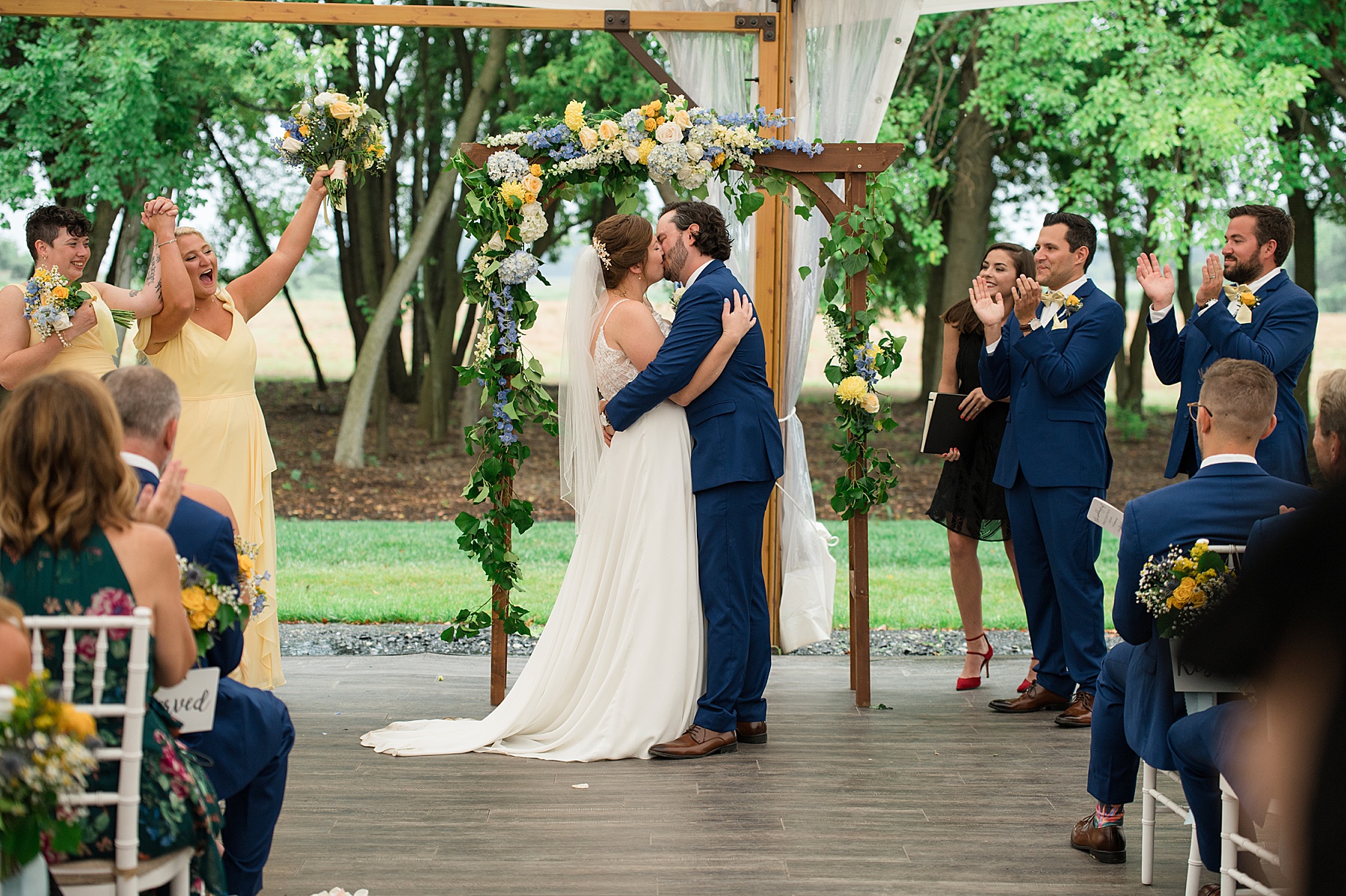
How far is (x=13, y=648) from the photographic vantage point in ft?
6.41

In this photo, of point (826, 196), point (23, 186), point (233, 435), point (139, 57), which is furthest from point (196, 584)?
point (23, 186)

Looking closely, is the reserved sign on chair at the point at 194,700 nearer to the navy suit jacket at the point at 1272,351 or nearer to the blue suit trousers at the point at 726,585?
the blue suit trousers at the point at 726,585

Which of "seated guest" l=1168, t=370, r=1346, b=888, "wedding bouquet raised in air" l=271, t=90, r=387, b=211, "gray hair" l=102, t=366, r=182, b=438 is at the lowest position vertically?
"seated guest" l=1168, t=370, r=1346, b=888

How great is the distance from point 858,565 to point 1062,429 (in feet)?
3.19

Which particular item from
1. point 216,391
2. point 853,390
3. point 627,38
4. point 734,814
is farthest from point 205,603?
point 627,38

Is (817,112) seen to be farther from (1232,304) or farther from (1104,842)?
(1104,842)

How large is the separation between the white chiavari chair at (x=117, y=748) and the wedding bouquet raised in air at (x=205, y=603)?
228mm

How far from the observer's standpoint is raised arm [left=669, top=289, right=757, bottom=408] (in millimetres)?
4234

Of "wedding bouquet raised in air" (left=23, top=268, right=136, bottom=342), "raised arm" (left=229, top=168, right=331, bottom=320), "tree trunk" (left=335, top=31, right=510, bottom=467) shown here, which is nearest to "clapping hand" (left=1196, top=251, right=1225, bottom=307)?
"raised arm" (left=229, top=168, right=331, bottom=320)

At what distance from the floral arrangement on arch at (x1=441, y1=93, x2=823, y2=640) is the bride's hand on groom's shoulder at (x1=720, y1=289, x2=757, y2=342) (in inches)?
23.7

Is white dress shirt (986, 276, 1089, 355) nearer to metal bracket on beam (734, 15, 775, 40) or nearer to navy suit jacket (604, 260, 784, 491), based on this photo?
navy suit jacket (604, 260, 784, 491)

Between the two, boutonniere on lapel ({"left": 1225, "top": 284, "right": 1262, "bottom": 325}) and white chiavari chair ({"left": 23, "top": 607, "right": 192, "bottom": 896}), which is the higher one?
boutonniere on lapel ({"left": 1225, "top": 284, "right": 1262, "bottom": 325})

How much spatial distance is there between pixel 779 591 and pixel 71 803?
3.96m

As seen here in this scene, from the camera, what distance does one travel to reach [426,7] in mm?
5348
